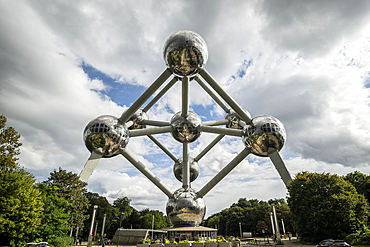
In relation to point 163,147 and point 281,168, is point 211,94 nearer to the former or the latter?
point 163,147

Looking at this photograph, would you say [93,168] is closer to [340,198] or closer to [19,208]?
[19,208]

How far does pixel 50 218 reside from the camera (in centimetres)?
1744

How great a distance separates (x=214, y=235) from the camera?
20812 mm

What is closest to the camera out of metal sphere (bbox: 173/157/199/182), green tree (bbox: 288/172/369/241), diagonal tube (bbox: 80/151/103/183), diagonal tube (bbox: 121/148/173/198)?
diagonal tube (bbox: 80/151/103/183)

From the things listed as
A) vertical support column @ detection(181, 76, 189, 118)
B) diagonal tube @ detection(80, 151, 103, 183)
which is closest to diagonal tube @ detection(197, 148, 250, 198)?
vertical support column @ detection(181, 76, 189, 118)

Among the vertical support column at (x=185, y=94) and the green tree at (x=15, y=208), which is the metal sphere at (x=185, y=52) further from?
the green tree at (x=15, y=208)

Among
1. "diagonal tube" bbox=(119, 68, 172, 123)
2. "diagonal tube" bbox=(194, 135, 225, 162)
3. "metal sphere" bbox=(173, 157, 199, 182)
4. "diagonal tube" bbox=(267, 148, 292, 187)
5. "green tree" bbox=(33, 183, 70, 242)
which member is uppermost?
"diagonal tube" bbox=(119, 68, 172, 123)

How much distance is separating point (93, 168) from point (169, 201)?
19.0 ft

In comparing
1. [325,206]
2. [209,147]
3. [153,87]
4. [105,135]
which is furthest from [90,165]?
[325,206]

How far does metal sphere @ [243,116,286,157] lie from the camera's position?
45.0 ft

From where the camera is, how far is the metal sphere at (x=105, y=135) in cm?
1355

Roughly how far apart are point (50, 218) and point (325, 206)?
20.6m

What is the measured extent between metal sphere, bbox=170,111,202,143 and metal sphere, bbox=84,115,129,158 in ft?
12.4

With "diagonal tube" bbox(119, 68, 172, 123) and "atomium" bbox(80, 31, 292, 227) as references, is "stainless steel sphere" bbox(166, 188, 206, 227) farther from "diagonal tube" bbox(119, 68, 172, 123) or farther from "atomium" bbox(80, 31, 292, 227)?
"diagonal tube" bbox(119, 68, 172, 123)
